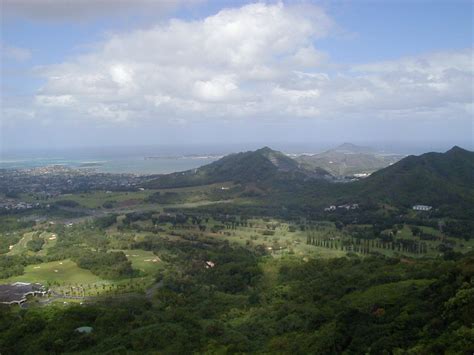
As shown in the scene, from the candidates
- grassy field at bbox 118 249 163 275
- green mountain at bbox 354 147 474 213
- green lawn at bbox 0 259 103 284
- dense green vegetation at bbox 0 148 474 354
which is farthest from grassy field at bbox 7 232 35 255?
green mountain at bbox 354 147 474 213

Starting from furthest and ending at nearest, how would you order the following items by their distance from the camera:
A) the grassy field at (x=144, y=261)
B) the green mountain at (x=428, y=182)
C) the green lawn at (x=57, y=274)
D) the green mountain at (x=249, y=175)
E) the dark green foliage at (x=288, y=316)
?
the green mountain at (x=249, y=175) < the green mountain at (x=428, y=182) < the grassy field at (x=144, y=261) < the green lawn at (x=57, y=274) < the dark green foliage at (x=288, y=316)

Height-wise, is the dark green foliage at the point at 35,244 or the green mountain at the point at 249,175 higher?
the green mountain at the point at 249,175

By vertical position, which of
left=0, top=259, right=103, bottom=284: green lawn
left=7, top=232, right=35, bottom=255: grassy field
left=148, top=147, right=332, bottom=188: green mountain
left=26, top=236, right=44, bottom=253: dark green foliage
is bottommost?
left=0, top=259, right=103, bottom=284: green lawn

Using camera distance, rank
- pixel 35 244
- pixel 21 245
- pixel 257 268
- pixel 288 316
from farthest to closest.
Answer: pixel 21 245
pixel 35 244
pixel 257 268
pixel 288 316

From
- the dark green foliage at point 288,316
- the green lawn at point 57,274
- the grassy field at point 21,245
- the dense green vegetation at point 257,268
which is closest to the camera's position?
the dark green foliage at point 288,316

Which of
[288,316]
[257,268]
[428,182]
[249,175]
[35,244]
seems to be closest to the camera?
[288,316]

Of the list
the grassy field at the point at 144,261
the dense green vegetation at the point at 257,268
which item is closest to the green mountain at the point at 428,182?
the dense green vegetation at the point at 257,268

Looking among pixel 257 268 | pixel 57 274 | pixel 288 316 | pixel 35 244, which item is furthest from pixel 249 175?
pixel 288 316

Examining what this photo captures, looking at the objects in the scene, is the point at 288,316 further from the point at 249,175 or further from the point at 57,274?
the point at 249,175

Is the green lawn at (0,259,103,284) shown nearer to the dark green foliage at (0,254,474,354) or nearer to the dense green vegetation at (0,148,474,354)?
the dense green vegetation at (0,148,474,354)

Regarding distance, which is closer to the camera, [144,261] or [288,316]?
[288,316]

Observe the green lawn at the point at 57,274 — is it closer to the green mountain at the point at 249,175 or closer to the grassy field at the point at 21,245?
the grassy field at the point at 21,245
